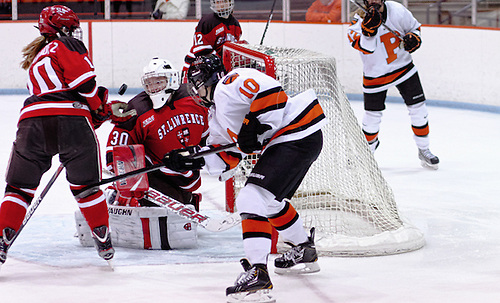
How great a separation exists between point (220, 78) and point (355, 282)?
0.89m

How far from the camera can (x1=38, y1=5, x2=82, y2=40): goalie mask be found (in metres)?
3.11

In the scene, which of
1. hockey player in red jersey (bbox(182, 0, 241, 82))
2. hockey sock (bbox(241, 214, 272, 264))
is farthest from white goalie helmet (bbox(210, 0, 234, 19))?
hockey sock (bbox(241, 214, 272, 264))

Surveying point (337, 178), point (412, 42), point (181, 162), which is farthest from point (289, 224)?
Result: point (412, 42)

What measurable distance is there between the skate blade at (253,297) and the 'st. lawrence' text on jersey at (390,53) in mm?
2699

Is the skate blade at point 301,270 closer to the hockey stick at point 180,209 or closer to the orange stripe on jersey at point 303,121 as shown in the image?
the hockey stick at point 180,209

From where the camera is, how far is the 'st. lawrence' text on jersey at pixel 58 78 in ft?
9.88

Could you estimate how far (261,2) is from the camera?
8891mm

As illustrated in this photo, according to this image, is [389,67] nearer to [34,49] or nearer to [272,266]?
[272,266]

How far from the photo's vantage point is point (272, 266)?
10.6 ft

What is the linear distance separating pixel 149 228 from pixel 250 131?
0.90 m

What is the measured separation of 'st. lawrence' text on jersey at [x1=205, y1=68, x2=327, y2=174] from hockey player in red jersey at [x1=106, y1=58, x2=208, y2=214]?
0.64 metres

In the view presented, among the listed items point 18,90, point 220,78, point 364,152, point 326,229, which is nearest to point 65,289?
point 220,78

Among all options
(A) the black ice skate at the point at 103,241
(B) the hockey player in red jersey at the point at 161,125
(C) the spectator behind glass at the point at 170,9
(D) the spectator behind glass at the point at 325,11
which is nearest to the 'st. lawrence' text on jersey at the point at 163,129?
(B) the hockey player in red jersey at the point at 161,125

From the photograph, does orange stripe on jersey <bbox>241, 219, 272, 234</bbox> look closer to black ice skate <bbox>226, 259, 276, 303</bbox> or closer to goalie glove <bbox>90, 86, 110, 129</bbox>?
black ice skate <bbox>226, 259, 276, 303</bbox>
